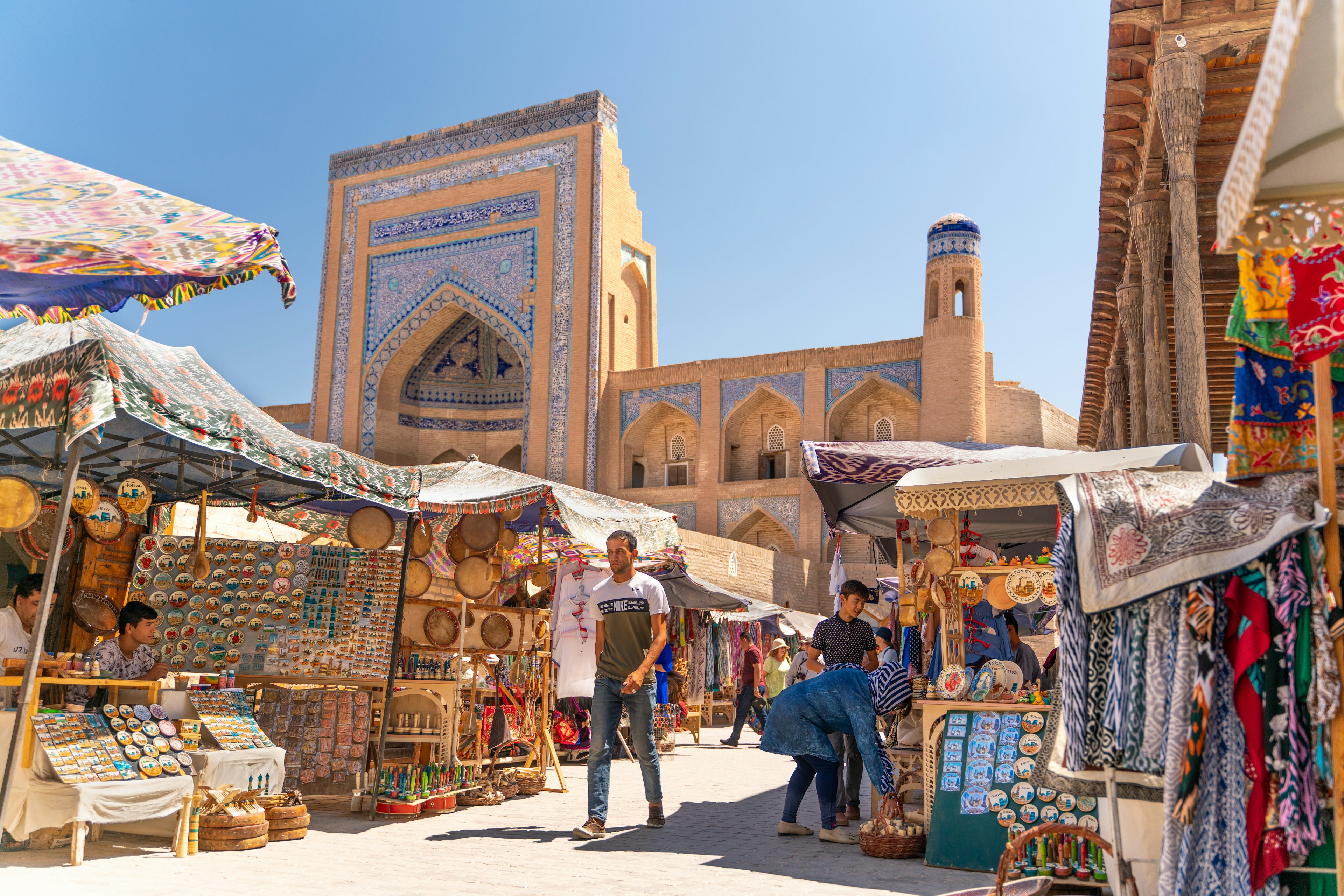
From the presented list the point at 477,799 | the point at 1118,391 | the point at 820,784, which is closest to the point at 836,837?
the point at 820,784

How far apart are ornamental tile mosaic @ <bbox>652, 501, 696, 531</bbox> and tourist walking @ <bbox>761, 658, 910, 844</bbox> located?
17508mm

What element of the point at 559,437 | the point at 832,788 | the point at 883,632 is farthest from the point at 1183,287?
the point at 559,437

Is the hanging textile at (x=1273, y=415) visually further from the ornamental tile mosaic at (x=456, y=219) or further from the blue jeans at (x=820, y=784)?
the ornamental tile mosaic at (x=456, y=219)

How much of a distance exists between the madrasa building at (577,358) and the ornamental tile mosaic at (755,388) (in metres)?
0.03

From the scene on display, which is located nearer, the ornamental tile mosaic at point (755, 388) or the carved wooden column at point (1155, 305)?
the carved wooden column at point (1155, 305)

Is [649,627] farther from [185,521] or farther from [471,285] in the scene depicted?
[471,285]

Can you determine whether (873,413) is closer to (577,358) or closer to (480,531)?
(577,358)

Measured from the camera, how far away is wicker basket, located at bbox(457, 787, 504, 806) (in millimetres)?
6297

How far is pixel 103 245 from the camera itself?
11.2 ft

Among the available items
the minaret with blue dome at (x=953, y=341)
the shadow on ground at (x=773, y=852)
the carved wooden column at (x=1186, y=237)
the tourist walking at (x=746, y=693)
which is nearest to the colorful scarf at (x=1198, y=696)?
the shadow on ground at (x=773, y=852)

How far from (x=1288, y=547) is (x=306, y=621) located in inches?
211

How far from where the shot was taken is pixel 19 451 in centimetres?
599

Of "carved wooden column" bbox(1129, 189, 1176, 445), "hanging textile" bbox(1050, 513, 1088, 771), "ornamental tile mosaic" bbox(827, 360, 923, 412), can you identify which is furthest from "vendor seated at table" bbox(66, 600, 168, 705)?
"ornamental tile mosaic" bbox(827, 360, 923, 412)

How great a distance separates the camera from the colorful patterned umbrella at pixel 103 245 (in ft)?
11.1
